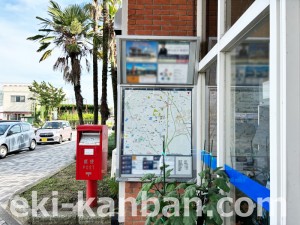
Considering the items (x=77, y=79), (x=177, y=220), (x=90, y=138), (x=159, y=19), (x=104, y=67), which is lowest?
(x=177, y=220)

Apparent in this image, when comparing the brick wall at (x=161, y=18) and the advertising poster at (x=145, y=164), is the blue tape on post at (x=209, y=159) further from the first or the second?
the brick wall at (x=161, y=18)

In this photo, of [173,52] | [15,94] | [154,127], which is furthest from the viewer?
[15,94]

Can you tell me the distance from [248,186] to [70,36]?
35.9 ft

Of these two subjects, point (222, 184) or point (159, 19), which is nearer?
point (222, 184)

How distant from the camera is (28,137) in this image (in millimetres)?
13656

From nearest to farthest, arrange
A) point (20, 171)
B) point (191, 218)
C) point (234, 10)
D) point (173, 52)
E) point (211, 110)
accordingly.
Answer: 1. point (191, 218)
2. point (234, 10)
3. point (211, 110)
4. point (173, 52)
5. point (20, 171)

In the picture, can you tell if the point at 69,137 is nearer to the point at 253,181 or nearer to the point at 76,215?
the point at 76,215

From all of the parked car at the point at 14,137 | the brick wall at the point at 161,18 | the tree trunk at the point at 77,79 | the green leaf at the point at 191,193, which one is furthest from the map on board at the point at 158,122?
the parked car at the point at 14,137

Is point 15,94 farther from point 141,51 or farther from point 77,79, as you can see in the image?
point 141,51

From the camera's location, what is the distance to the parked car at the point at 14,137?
11.6 metres

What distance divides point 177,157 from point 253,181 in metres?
1.79

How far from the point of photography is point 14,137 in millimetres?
12352

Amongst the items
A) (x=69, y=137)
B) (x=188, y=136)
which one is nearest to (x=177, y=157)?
(x=188, y=136)

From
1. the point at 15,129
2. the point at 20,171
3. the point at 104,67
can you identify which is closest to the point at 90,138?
the point at 20,171
